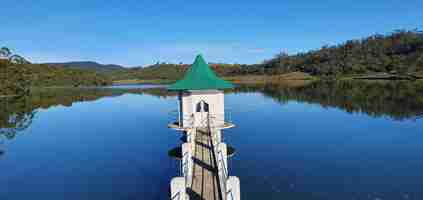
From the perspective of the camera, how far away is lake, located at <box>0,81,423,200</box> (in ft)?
37.0

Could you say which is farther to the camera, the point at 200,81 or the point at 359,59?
the point at 359,59

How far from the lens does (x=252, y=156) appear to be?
15.4 m

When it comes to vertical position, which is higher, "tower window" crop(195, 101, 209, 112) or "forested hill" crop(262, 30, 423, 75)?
"forested hill" crop(262, 30, 423, 75)

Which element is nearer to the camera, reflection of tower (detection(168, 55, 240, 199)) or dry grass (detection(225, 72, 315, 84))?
reflection of tower (detection(168, 55, 240, 199))

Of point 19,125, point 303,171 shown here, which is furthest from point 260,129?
point 19,125

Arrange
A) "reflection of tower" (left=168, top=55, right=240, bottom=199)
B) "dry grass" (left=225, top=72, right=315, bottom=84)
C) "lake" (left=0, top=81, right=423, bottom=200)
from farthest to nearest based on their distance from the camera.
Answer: "dry grass" (left=225, top=72, right=315, bottom=84) < "reflection of tower" (left=168, top=55, right=240, bottom=199) < "lake" (left=0, top=81, right=423, bottom=200)

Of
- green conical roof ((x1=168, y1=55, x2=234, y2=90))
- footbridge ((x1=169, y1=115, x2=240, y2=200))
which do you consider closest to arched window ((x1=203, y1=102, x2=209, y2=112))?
footbridge ((x1=169, y1=115, x2=240, y2=200))

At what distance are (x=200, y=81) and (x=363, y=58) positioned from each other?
3783 inches

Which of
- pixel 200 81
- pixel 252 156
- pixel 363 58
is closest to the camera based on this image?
pixel 200 81

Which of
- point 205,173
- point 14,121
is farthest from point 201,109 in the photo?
point 14,121

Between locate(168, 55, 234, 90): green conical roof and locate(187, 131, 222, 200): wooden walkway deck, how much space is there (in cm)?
248

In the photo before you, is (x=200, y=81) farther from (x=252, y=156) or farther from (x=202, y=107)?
(x=252, y=156)

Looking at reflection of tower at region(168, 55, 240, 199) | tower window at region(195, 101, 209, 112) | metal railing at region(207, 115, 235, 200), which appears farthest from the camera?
tower window at region(195, 101, 209, 112)

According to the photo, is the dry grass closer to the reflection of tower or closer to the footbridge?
the reflection of tower
